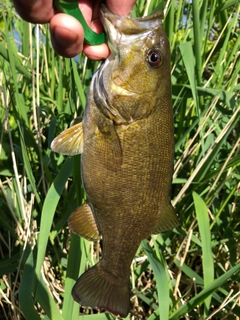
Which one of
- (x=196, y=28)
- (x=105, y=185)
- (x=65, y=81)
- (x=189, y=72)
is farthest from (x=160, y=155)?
(x=65, y=81)

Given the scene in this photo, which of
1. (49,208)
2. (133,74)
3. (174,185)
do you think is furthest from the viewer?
(174,185)

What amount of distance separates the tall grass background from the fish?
19 cm

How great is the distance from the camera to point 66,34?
1.15 metres

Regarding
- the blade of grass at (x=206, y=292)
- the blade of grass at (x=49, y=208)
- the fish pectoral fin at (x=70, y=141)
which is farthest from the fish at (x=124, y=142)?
the blade of grass at (x=206, y=292)

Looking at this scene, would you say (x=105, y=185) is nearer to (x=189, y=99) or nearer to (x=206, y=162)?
(x=206, y=162)

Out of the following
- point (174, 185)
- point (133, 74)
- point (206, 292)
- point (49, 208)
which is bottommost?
point (206, 292)

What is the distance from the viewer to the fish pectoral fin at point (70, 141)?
3.93 feet

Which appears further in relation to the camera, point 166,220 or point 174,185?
point 174,185

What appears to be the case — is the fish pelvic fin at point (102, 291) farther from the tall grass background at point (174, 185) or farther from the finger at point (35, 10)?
the finger at point (35, 10)

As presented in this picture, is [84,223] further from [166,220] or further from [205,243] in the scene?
[205,243]

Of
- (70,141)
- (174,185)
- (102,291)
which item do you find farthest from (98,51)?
(174,185)

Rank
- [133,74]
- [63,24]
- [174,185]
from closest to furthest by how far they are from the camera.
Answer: [63,24], [133,74], [174,185]

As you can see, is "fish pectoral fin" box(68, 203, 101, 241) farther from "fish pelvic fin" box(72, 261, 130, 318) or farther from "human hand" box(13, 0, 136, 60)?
"human hand" box(13, 0, 136, 60)

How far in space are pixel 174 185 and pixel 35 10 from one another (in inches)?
36.4
